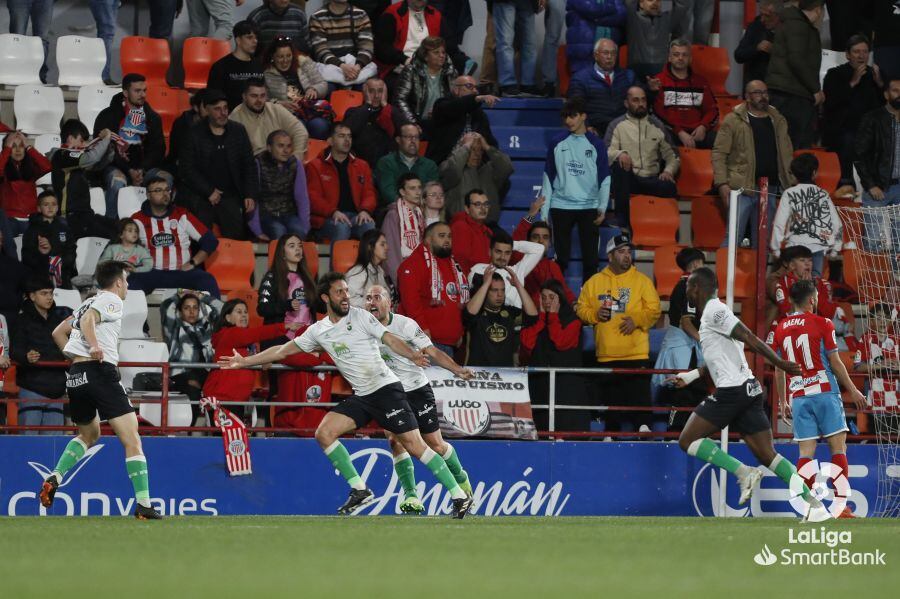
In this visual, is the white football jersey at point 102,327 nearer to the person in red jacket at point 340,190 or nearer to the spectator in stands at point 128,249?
the spectator in stands at point 128,249

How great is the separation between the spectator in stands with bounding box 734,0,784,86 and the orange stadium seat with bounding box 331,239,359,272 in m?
6.63

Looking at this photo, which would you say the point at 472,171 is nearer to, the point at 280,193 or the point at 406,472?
the point at 280,193

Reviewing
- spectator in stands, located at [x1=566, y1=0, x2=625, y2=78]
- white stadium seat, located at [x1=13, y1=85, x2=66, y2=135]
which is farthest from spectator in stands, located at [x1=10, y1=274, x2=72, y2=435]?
spectator in stands, located at [x1=566, y1=0, x2=625, y2=78]

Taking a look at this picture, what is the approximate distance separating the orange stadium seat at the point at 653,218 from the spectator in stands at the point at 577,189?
1.26 m

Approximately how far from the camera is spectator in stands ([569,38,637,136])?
1902 cm

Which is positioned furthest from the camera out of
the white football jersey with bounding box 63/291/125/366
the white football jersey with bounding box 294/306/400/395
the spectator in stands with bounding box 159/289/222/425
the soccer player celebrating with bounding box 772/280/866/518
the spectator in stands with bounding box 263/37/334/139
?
the spectator in stands with bounding box 263/37/334/139

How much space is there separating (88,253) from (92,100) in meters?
3.43

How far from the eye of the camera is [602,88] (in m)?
19.1

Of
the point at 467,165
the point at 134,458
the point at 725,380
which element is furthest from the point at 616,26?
the point at 134,458

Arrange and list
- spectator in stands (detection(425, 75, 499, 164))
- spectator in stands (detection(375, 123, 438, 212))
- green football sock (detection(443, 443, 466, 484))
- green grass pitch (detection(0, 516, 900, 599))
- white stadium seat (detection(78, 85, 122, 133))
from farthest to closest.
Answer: white stadium seat (detection(78, 85, 122, 133))
spectator in stands (detection(425, 75, 499, 164))
spectator in stands (detection(375, 123, 438, 212))
green football sock (detection(443, 443, 466, 484))
green grass pitch (detection(0, 516, 900, 599))

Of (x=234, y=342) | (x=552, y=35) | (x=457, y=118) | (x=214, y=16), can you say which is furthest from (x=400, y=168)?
(x=214, y=16)

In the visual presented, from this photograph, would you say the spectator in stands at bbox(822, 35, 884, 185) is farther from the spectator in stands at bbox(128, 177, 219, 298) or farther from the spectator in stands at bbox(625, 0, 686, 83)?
the spectator in stands at bbox(128, 177, 219, 298)

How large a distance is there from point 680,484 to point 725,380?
3.09m

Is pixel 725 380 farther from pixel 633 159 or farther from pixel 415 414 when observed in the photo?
pixel 633 159
